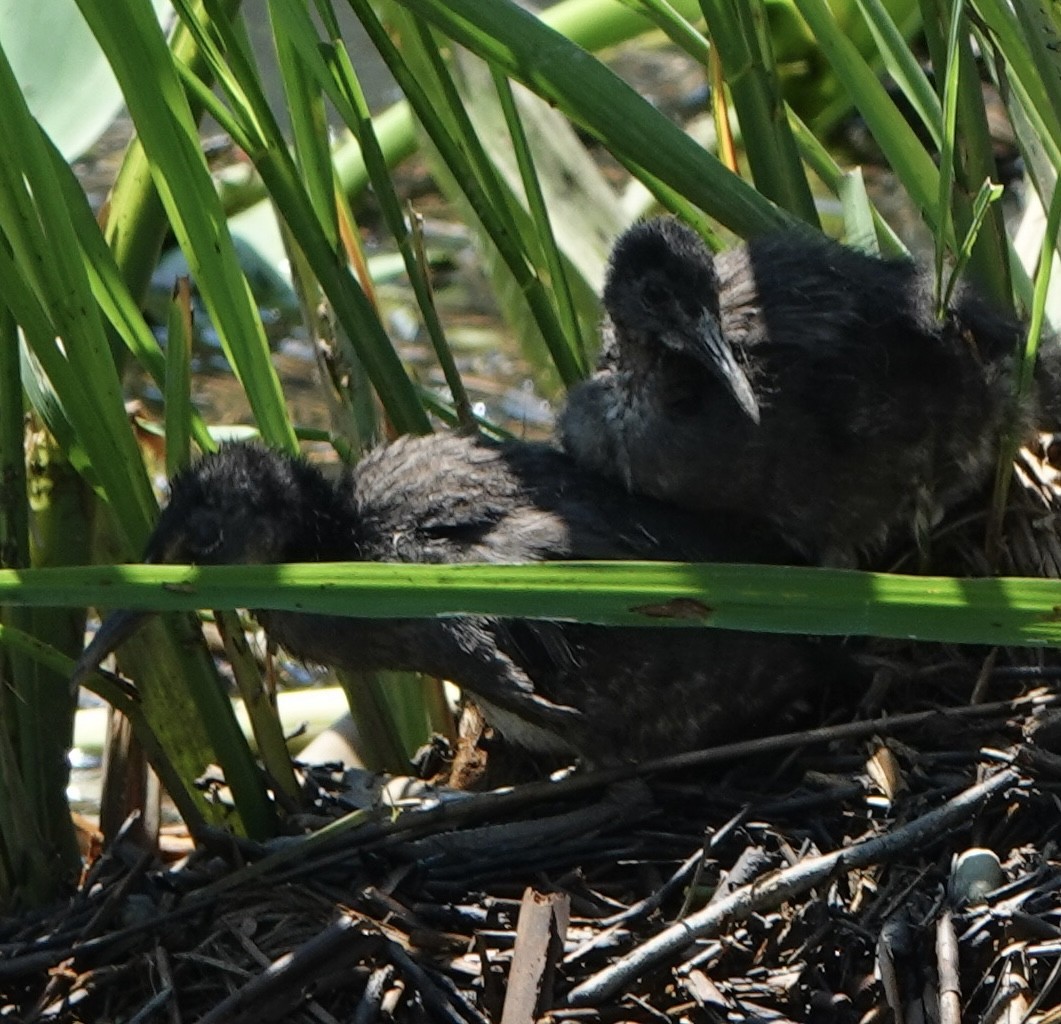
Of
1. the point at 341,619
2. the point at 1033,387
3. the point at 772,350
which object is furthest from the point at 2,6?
the point at 1033,387

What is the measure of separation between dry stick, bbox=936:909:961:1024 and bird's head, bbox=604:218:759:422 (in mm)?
919

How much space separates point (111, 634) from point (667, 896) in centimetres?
100

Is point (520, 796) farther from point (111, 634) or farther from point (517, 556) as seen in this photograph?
point (111, 634)

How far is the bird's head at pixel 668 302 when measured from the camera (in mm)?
3449

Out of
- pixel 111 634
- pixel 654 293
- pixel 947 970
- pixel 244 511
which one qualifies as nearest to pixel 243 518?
pixel 244 511

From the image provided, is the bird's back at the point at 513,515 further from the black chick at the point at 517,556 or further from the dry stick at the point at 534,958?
the dry stick at the point at 534,958

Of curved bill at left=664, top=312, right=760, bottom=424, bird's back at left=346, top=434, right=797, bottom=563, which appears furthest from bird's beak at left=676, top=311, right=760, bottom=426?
bird's back at left=346, top=434, right=797, bottom=563

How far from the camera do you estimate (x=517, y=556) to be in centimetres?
347

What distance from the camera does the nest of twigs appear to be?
2916 mm

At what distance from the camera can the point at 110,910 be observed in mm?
A: 3209

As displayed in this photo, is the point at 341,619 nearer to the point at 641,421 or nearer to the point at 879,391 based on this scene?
the point at 641,421

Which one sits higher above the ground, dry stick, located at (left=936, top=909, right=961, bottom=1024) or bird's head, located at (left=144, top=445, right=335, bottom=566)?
bird's head, located at (left=144, top=445, right=335, bottom=566)

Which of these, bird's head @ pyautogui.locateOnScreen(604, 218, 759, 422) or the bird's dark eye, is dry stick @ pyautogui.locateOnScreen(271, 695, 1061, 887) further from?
the bird's dark eye

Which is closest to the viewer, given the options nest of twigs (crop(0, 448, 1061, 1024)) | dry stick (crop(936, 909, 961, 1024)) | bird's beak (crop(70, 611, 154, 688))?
dry stick (crop(936, 909, 961, 1024))
